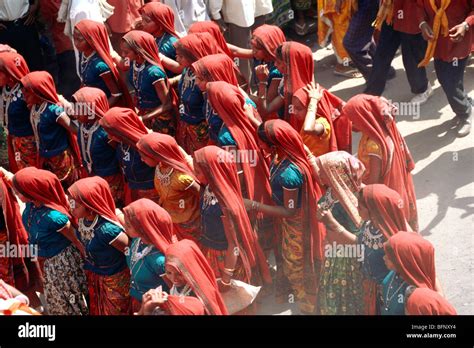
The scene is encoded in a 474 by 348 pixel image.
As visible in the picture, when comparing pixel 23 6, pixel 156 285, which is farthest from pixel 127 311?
pixel 23 6

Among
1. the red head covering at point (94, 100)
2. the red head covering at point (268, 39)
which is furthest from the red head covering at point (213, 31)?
the red head covering at point (94, 100)

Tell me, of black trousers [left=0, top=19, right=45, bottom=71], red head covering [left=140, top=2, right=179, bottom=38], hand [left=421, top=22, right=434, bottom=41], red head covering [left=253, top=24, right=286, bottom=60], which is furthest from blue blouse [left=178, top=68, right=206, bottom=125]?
black trousers [left=0, top=19, right=45, bottom=71]

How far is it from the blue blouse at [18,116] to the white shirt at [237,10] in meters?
2.52

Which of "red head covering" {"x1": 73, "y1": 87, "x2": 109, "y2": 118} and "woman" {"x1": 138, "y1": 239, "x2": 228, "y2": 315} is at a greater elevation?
"red head covering" {"x1": 73, "y1": 87, "x2": 109, "y2": 118}

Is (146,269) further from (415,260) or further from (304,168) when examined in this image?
(415,260)

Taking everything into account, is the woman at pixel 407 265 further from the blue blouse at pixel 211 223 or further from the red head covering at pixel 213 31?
the red head covering at pixel 213 31

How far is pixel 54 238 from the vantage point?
6.35m

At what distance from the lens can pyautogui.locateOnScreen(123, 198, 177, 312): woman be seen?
569 centimetres

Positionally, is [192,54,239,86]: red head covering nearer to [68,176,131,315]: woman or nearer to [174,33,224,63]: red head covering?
[174,33,224,63]: red head covering

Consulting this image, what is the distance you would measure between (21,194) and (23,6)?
3.66 m

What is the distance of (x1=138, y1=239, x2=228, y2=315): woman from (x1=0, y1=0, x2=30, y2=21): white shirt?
4804mm

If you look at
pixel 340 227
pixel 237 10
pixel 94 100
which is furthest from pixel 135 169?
pixel 237 10

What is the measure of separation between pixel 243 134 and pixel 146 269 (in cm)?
146

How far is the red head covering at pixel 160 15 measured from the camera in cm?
831
